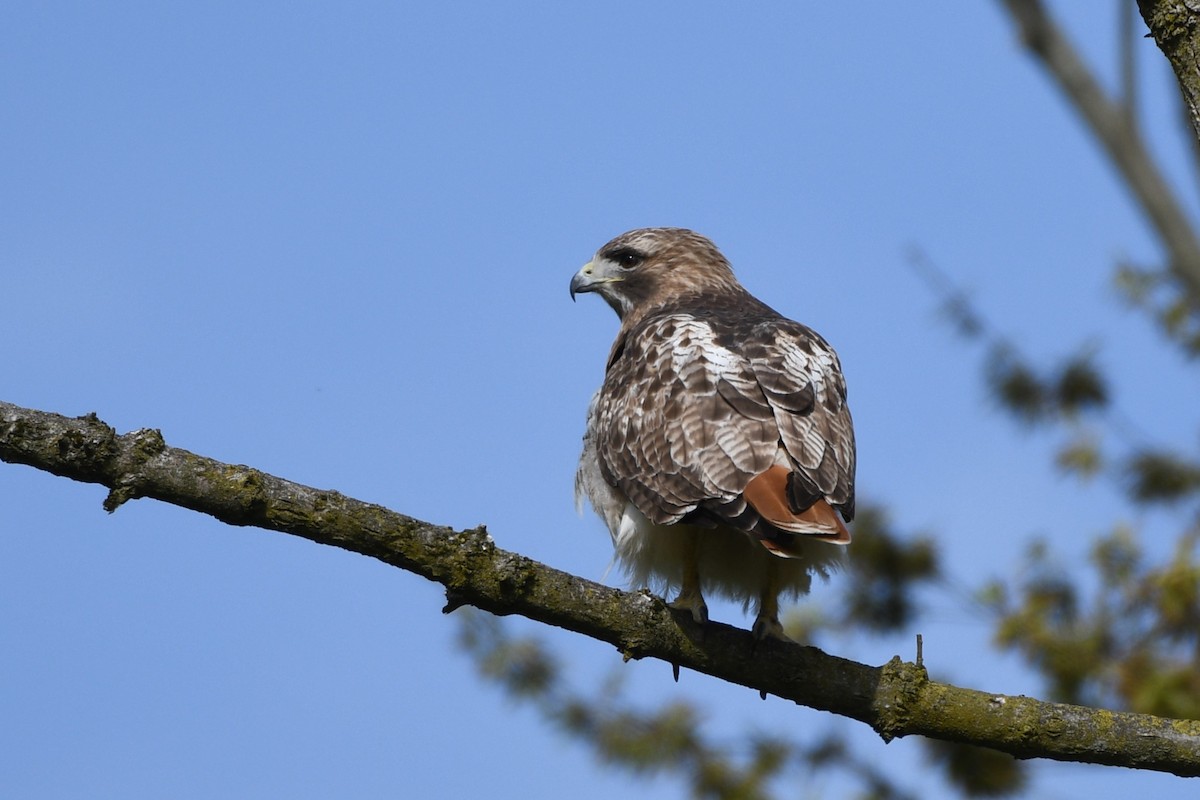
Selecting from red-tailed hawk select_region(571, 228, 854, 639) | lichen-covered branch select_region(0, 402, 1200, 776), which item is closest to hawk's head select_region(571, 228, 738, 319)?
red-tailed hawk select_region(571, 228, 854, 639)

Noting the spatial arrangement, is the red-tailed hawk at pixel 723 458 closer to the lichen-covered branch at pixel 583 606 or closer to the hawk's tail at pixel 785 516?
the hawk's tail at pixel 785 516

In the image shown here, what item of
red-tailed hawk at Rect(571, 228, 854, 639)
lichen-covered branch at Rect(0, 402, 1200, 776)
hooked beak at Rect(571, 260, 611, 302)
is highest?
hooked beak at Rect(571, 260, 611, 302)

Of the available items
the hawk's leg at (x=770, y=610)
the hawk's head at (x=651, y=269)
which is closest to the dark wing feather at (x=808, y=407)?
the hawk's leg at (x=770, y=610)

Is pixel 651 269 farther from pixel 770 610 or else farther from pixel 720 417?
pixel 770 610

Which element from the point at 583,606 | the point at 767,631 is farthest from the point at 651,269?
the point at 583,606

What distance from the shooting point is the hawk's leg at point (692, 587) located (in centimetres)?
563

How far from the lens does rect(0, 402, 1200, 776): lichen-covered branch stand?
442 cm

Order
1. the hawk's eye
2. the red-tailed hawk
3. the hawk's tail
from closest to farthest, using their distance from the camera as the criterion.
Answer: the hawk's tail, the red-tailed hawk, the hawk's eye

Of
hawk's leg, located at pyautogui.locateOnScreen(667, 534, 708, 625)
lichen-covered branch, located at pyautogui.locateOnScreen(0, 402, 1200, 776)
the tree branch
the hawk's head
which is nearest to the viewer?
lichen-covered branch, located at pyautogui.locateOnScreen(0, 402, 1200, 776)

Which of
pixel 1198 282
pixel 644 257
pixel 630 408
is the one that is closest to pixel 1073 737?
pixel 1198 282

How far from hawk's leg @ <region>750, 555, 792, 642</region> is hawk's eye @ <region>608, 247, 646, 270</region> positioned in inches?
114

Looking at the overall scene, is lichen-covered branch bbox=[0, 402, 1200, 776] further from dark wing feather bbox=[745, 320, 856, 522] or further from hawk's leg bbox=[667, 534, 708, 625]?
dark wing feather bbox=[745, 320, 856, 522]

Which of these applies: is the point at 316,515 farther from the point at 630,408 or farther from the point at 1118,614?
the point at 1118,614

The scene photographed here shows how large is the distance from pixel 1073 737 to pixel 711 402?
193 cm
